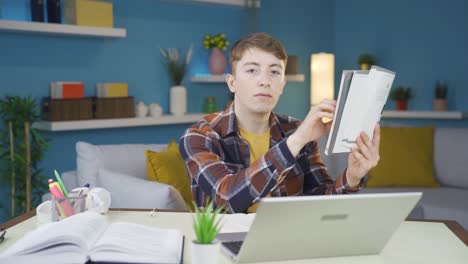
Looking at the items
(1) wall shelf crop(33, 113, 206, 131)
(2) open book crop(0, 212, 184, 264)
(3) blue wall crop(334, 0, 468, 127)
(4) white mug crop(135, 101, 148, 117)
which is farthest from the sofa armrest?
(3) blue wall crop(334, 0, 468, 127)

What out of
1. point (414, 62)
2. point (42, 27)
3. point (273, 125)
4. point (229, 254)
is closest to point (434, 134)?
point (414, 62)

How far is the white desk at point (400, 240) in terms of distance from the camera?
1196 mm

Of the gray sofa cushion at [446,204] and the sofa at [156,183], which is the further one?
the gray sofa cushion at [446,204]

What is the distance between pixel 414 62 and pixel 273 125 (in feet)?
12.4

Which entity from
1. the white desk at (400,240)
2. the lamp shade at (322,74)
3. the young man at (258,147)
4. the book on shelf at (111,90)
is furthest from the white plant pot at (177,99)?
the white desk at (400,240)

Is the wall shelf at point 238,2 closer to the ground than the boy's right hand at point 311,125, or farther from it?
farther from it

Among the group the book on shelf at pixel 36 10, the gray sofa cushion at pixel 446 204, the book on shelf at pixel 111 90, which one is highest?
the book on shelf at pixel 36 10

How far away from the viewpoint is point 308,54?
5.77 meters

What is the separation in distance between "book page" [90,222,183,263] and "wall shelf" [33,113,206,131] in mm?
2636

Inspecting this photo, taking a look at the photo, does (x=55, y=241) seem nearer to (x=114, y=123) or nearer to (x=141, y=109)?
(x=114, y=123)

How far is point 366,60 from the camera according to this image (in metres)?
5.41

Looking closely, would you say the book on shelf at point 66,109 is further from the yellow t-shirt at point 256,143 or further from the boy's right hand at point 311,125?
the boy's right hand at point 311,125

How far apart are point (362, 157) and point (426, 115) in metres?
3.77

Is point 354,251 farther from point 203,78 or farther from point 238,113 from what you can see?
point 203,78
